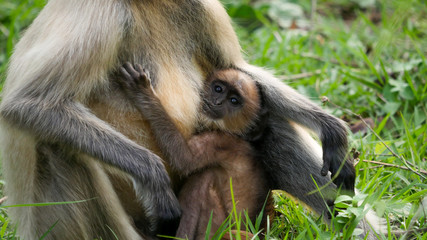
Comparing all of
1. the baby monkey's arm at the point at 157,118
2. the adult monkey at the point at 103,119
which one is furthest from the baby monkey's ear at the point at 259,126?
the baby monkey's arm at the point at 157,118

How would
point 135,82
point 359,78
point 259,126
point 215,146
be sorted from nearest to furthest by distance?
1. point 135,82
2. point 215,146
3. point 259,126
4. point 359,78

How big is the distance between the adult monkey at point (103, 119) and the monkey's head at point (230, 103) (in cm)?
10

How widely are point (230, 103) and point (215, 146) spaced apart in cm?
27

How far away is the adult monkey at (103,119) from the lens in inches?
132

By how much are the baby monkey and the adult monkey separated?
0.10m

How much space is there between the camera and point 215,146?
12.7 ft

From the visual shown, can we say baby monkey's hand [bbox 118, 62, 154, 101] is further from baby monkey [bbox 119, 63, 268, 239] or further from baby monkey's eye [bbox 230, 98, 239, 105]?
baby monkey's eye [bbox 230, 98, 239, 105]

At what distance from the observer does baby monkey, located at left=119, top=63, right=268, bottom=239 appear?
3.66 metres

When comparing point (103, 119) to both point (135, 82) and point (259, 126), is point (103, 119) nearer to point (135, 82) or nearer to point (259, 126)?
point (135, 82)

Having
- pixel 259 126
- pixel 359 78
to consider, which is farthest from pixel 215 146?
pixel 359 78

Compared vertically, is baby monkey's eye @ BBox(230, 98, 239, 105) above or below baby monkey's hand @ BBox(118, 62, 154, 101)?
below

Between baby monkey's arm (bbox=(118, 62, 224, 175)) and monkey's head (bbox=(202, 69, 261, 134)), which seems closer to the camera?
baby monkey's arm (bbox=(118, 62, 224, 175))

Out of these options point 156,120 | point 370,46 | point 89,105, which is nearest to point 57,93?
point 89,105

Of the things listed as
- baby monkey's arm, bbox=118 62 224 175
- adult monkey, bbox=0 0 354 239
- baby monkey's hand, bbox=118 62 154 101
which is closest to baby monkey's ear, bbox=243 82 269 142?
adult monkey, bbox=0 0 354 239
